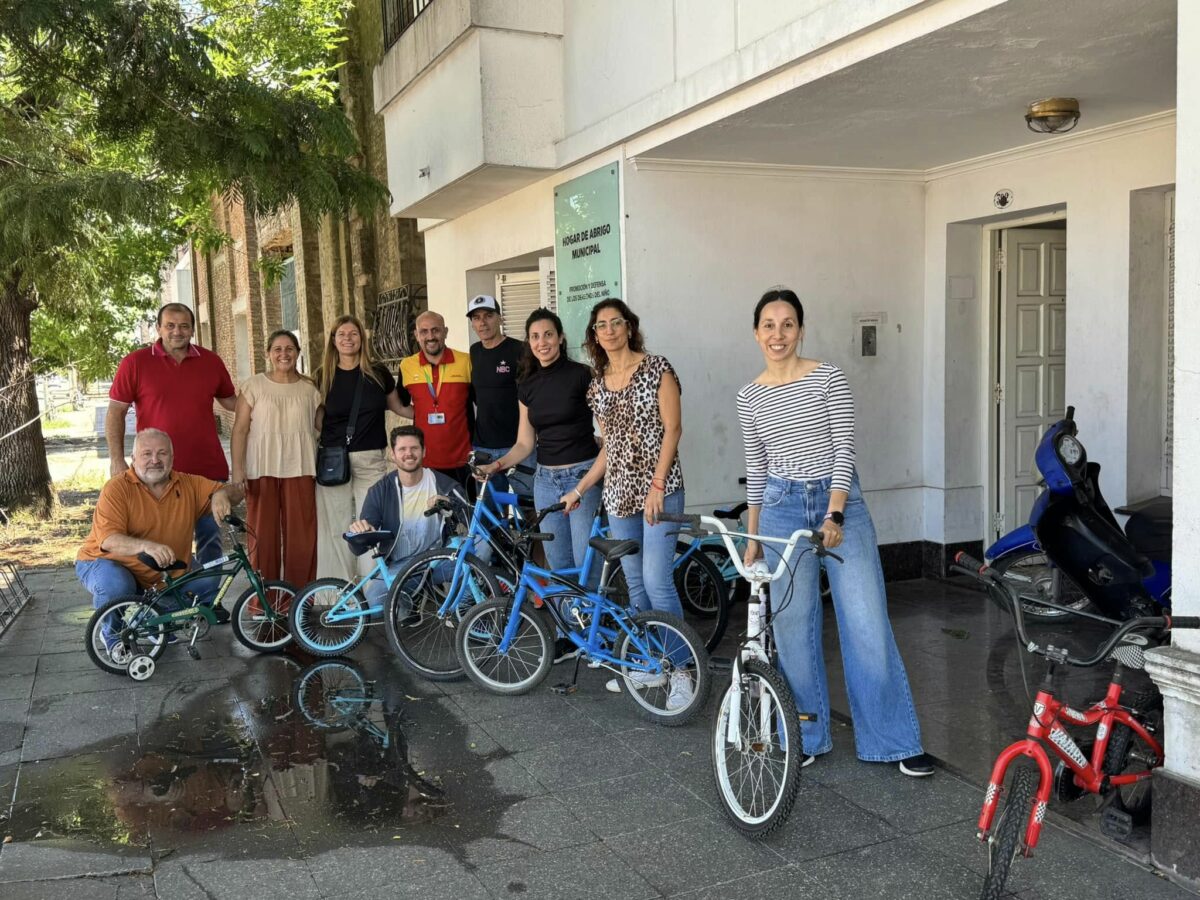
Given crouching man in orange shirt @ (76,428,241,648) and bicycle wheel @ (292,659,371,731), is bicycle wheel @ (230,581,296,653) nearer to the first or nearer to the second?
crouching man in orange shirt @ (76,428,241,648)

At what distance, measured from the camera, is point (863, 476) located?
7715 mm

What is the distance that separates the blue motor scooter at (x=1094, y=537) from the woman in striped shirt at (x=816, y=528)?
1693 mm

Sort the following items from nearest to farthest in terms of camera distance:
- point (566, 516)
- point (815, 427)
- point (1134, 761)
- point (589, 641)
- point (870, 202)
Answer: point (1134, 761), point (815, 427), point (589, 641), point (566, 516), point (870, 202)

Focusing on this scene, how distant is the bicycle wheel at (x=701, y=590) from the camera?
6.30 m

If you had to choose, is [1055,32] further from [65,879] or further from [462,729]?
[65,879]

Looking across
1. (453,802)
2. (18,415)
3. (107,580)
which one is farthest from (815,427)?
(18,415)

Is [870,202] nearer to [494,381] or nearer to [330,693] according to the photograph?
[494,381]

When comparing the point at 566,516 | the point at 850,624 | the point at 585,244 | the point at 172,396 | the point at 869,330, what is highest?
the point at 585,244

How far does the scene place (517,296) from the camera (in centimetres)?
1030

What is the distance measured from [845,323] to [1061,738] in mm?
4610

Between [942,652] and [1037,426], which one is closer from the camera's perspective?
[942,652]

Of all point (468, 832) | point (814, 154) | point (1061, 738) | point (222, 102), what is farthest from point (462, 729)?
point (222, 102)

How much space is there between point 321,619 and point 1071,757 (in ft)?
13.1

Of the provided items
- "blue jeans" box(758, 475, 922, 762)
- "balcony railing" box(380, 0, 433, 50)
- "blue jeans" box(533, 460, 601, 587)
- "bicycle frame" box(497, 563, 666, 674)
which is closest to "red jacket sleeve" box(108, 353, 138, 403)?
"blue jeans" box(533, 460, 601, 587)
